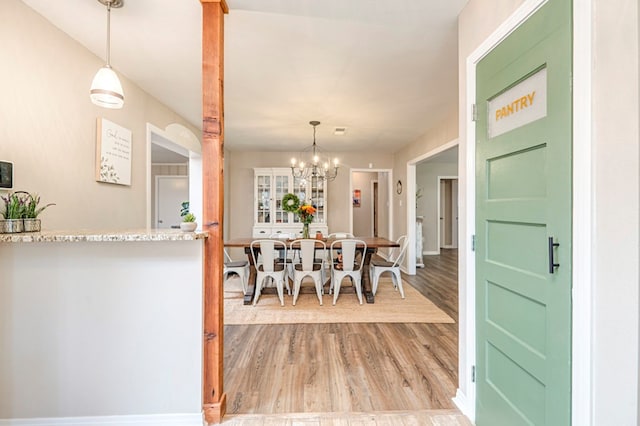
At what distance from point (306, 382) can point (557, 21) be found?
235 cm

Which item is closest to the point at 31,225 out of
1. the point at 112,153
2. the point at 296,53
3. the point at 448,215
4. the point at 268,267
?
the point at 112,153

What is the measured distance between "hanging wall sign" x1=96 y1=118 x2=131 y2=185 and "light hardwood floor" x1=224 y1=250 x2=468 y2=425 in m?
1.81

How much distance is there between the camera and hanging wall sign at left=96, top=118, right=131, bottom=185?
2.60 meters

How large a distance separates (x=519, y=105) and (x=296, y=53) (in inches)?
67.5

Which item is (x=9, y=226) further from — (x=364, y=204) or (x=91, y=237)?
(x=364, y=204)

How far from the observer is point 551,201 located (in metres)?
1.16

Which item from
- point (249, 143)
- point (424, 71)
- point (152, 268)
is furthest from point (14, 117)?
point (249, 143)

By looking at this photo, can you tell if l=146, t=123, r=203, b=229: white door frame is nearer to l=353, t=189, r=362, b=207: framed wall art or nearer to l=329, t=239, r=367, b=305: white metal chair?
l=329, t=239, r=367, b=305: white metal chair

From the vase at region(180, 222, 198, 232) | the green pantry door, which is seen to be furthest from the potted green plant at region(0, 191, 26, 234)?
the green pantry door

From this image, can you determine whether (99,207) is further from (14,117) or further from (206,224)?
(206,224)

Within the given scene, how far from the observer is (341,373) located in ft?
7.45

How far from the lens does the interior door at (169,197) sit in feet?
24.6

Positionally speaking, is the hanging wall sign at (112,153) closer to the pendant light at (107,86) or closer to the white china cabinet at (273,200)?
the pendant light at (107,86)

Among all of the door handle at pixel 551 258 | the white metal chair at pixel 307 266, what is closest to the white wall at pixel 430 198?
the white metal chair at pixel 307 266
